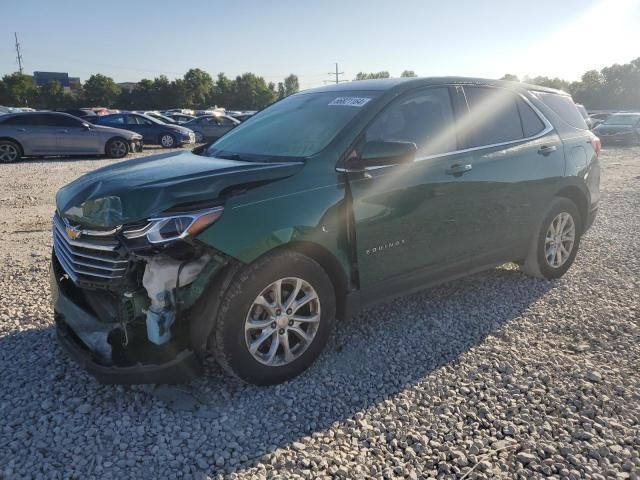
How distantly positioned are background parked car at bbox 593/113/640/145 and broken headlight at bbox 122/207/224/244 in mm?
24719

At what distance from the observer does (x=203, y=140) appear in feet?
77.0

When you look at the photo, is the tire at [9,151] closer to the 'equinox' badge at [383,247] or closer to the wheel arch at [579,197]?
the 'equinox' badge at [383,247]

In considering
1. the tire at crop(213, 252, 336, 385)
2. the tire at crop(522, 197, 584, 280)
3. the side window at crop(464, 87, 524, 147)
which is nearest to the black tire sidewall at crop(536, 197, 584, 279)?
the tire at crop(522, 197, 584, 280)

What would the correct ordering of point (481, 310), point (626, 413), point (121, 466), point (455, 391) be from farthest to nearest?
point (481, 310)
point (455, 391)
point (626, 413)
point (121, 466)

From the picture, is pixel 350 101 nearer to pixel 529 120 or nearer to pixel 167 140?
pixel 529 120

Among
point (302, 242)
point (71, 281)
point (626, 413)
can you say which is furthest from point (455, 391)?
point (71, 281)

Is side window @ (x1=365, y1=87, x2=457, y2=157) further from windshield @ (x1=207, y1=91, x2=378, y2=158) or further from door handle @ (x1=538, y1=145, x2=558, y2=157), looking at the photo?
door handle @ (x1=538, y1=145, x2=558, y2=157)

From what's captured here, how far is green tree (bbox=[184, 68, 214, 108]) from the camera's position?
78.0 metres

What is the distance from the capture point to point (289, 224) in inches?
118

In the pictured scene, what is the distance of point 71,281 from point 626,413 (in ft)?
11.2

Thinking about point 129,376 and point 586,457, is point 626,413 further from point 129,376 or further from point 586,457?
point 129,376

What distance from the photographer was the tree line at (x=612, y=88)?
200ft

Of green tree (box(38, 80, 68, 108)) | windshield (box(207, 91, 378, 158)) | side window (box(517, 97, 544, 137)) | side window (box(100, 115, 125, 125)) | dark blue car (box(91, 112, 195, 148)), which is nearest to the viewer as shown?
windshield (box(207, 91, 378, 158))

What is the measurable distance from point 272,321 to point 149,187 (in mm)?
1042
